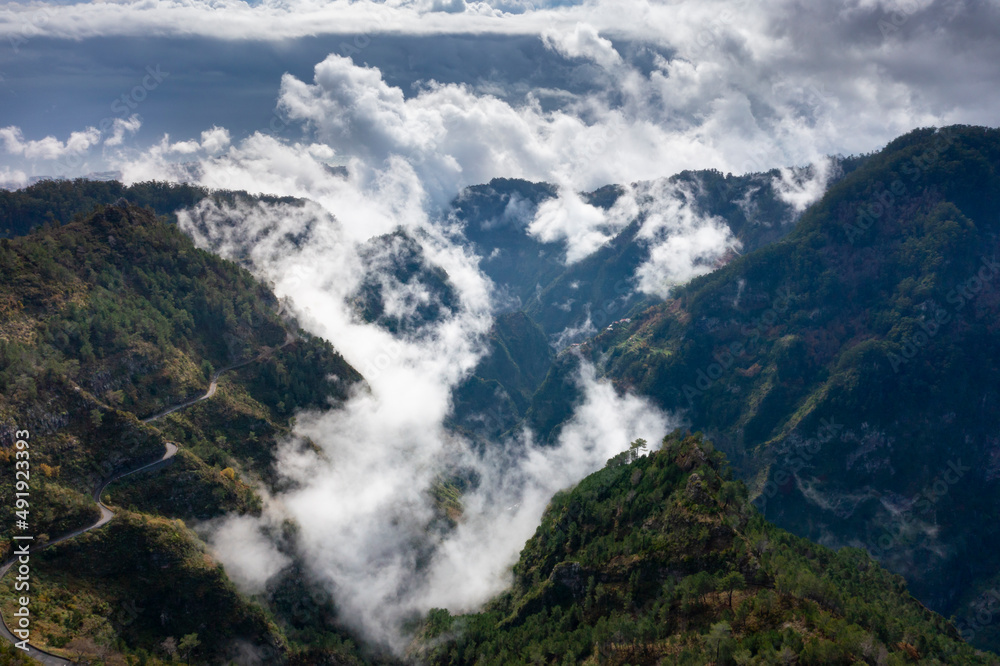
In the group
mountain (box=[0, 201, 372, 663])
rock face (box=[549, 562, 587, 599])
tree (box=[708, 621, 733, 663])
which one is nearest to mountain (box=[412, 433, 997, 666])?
tree (box=[708, 621, 733, 663])

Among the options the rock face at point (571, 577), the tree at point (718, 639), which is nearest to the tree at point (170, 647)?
the rock face at point (571, 577)

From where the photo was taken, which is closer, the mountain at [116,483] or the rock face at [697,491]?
the mountain at [116,483]

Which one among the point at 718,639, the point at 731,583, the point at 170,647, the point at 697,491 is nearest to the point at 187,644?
the point at 170,647

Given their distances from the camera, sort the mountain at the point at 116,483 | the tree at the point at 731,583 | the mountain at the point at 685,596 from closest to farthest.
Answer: the mountain at the point at 685,596
the tree at the point at 731,583
the mountain at the point at 116,483

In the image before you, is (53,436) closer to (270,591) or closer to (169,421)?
(169,421)

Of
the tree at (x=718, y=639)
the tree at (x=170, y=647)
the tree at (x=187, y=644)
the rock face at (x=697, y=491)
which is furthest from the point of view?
the rock face at (x=697, y=491)

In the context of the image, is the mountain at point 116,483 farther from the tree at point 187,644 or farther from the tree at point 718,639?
the tree at point 718,639

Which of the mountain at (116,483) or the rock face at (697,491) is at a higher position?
the mountain at (116,483)

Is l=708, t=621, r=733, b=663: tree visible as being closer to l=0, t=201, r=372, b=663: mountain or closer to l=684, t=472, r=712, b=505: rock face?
l=684, t=472, r=712, b=505: rock face

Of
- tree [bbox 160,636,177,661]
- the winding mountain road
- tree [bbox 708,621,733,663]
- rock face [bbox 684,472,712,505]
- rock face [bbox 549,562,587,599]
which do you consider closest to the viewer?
tree [bbox 708,621,733,663]

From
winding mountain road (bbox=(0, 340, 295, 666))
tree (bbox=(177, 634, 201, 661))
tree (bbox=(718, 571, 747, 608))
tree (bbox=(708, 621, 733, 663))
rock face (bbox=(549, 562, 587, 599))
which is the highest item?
winding mountain road (bbox=(0, 340, 295, 666))

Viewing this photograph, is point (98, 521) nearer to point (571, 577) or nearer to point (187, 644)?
point (187, 644)
